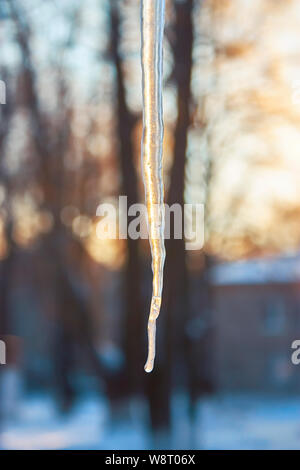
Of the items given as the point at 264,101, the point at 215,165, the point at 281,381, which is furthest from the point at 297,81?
the point at 281,381

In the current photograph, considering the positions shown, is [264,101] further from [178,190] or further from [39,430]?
[39,430]

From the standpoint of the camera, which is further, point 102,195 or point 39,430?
point 102,195

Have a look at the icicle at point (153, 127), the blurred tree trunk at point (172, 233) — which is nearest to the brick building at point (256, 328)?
the blurred tree trunk at point (172, 233)

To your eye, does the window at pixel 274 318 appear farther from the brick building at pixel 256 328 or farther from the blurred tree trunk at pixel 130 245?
the blurred tree trunk at pixel 130 245

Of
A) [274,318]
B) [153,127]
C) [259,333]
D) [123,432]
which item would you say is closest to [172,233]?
[123,432]

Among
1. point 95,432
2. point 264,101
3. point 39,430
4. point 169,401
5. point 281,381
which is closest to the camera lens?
point 169,401

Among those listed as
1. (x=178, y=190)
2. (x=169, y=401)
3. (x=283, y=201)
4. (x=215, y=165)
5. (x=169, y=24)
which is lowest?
(x=169, y=401)

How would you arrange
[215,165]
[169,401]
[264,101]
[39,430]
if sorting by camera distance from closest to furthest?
[169,401] → [264,101] → [215,165] → [39,430]
